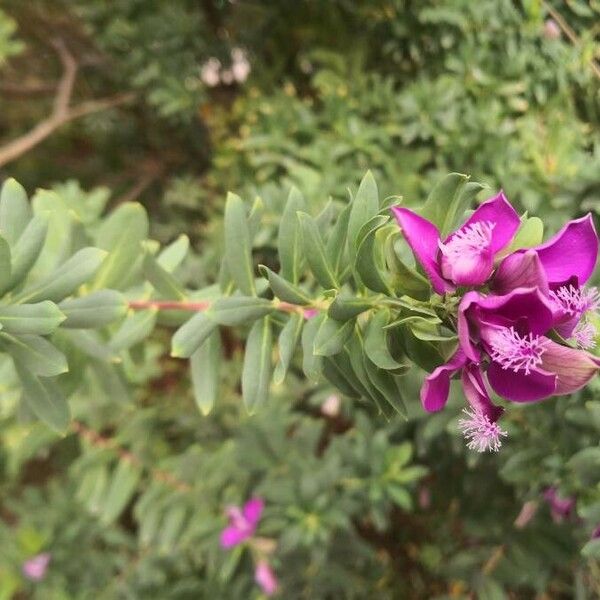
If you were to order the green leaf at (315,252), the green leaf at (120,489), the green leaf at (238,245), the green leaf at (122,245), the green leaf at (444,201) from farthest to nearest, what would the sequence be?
1. the green leaf at (120,489)
2. the green leaf at (122,245)
3. the green leaf at (238,245)
4. the green leaf at (315,252)
5. the green leaf at (444,201)

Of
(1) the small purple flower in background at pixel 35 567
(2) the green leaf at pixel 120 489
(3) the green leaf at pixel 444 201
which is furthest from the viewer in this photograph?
(1) the small purple flower in background at pixel 35 567

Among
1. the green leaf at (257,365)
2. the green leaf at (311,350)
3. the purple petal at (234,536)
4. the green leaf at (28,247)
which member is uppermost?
the green leaf at (28,247)

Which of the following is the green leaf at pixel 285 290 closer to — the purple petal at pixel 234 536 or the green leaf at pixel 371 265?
the green leaf at pixel 371 265

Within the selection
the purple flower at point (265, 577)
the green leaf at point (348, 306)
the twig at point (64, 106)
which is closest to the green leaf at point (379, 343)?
the green leaf at point (348, 306)

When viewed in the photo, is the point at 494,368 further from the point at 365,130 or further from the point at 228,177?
the point at 228,177

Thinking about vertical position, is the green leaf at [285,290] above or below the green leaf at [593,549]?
above

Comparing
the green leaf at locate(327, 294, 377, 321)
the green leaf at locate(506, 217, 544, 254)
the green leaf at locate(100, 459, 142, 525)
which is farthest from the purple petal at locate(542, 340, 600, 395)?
the green leaf at locate(100, 459, 142, 525)

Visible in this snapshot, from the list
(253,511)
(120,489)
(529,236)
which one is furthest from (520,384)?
(120,489)

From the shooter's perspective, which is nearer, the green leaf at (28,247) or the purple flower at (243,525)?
the green leaf at (28,247)
